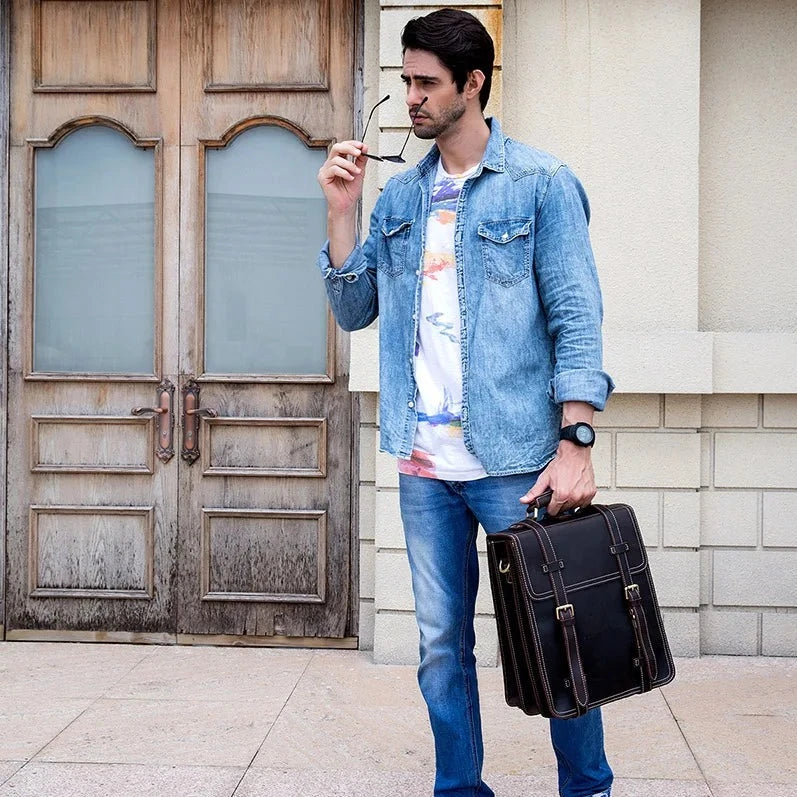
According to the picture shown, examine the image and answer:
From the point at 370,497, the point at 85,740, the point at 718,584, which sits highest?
the point at 370,497

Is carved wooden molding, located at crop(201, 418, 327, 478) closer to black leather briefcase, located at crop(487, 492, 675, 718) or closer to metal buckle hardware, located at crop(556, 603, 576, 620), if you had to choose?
black leather briefcase, located at crop(487, 492, 675, 718)

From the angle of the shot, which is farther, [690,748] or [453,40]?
[690,748]

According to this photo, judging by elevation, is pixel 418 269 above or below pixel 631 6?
below

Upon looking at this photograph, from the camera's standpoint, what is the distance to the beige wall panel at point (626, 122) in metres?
4.59

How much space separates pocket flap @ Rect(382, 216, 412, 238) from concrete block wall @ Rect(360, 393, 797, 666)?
6.63 ft

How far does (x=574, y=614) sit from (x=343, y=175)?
1.16 m

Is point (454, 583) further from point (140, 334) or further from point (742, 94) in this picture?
point (742, 94)

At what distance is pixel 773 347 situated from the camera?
4.64 metres

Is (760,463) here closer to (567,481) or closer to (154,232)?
(567,481)

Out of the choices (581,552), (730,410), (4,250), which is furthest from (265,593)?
(581,552)

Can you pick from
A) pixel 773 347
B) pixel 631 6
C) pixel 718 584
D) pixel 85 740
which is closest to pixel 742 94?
pixel 631 6

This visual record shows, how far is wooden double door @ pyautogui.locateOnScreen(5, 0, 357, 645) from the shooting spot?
16.1 ft

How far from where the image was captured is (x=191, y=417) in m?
4.93

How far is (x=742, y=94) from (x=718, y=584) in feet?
7.22
